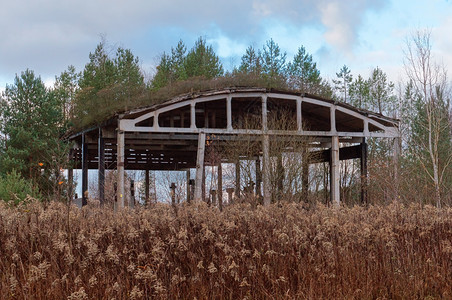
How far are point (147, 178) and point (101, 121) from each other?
34.4 ft

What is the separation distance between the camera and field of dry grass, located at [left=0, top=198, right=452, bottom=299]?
6.72 m

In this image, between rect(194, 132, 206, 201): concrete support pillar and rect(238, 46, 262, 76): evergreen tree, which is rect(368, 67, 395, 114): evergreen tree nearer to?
rect(238, 46, 262, 76): evergreen tree

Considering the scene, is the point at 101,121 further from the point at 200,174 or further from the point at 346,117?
the point at 346,117

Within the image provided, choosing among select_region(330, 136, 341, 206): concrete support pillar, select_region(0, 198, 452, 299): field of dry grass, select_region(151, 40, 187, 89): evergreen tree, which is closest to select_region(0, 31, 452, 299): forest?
select_region(0, 198, 452, 299): field of dry grass

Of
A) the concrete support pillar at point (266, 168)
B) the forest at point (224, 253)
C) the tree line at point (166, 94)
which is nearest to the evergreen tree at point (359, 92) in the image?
the tree line at point (166, 94)

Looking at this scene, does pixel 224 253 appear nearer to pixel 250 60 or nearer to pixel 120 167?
pixel 120 167

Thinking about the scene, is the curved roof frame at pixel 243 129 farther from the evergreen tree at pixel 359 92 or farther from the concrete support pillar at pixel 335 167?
the evergreen tree at pixel 359 92

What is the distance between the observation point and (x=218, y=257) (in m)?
6.97

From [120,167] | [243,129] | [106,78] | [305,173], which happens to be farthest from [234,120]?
[106,78]

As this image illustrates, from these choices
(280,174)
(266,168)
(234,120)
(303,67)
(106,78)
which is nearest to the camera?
(266,168)

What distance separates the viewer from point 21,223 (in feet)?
26.3

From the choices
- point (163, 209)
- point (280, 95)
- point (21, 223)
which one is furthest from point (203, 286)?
point (280, 95)

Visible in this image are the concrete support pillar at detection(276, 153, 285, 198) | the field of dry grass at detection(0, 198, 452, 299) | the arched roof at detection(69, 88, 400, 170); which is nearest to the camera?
the field of dry grass at detection(0, 198, 452, 299)

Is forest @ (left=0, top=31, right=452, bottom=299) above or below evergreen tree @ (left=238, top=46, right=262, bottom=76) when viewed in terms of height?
below
